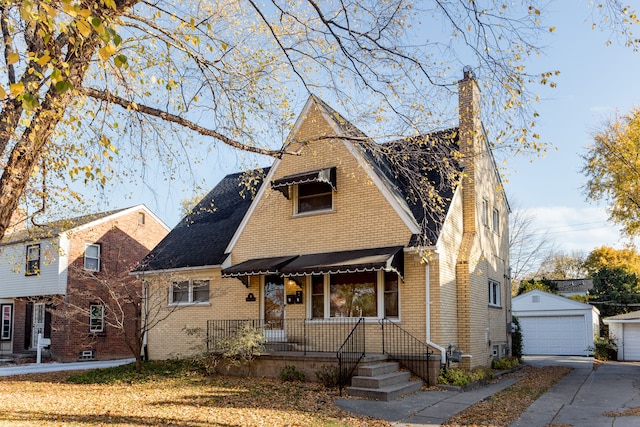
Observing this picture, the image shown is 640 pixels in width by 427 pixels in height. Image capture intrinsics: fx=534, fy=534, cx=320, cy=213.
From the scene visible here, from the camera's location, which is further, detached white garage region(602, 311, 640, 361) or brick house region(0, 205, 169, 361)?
detached white garage region(602, 311, 640, 361)

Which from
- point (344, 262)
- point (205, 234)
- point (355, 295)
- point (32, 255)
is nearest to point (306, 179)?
point (344, 262)

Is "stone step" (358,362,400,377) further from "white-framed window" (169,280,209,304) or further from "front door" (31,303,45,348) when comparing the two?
"front door" (31,303,45,348)

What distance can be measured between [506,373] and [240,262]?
29.8 ft

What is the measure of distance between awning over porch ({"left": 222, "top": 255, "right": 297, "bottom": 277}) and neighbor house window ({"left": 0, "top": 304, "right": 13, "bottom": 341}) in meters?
17.8

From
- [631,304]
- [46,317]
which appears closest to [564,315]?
[631,304]

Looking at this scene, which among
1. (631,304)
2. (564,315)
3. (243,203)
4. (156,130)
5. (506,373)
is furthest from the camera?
(631,304)

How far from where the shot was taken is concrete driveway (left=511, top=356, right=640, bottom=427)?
30.2 feet

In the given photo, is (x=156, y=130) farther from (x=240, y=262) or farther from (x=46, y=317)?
(x=46, y=317)

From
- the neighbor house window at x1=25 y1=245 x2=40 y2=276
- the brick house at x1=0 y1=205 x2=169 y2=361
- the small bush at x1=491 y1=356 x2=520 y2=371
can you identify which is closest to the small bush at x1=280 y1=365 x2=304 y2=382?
the small bush at x1=491 y1=356 x2=520 y2=371

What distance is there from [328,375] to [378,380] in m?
1.59

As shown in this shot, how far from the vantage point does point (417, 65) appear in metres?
8.80

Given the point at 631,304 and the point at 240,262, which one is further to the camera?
the point at 631,304

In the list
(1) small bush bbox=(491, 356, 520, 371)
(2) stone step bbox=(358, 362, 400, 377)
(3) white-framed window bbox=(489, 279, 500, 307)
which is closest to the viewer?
(2) stone step bbox=(358, 362, 400, 377)

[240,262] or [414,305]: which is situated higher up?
[240,262]
